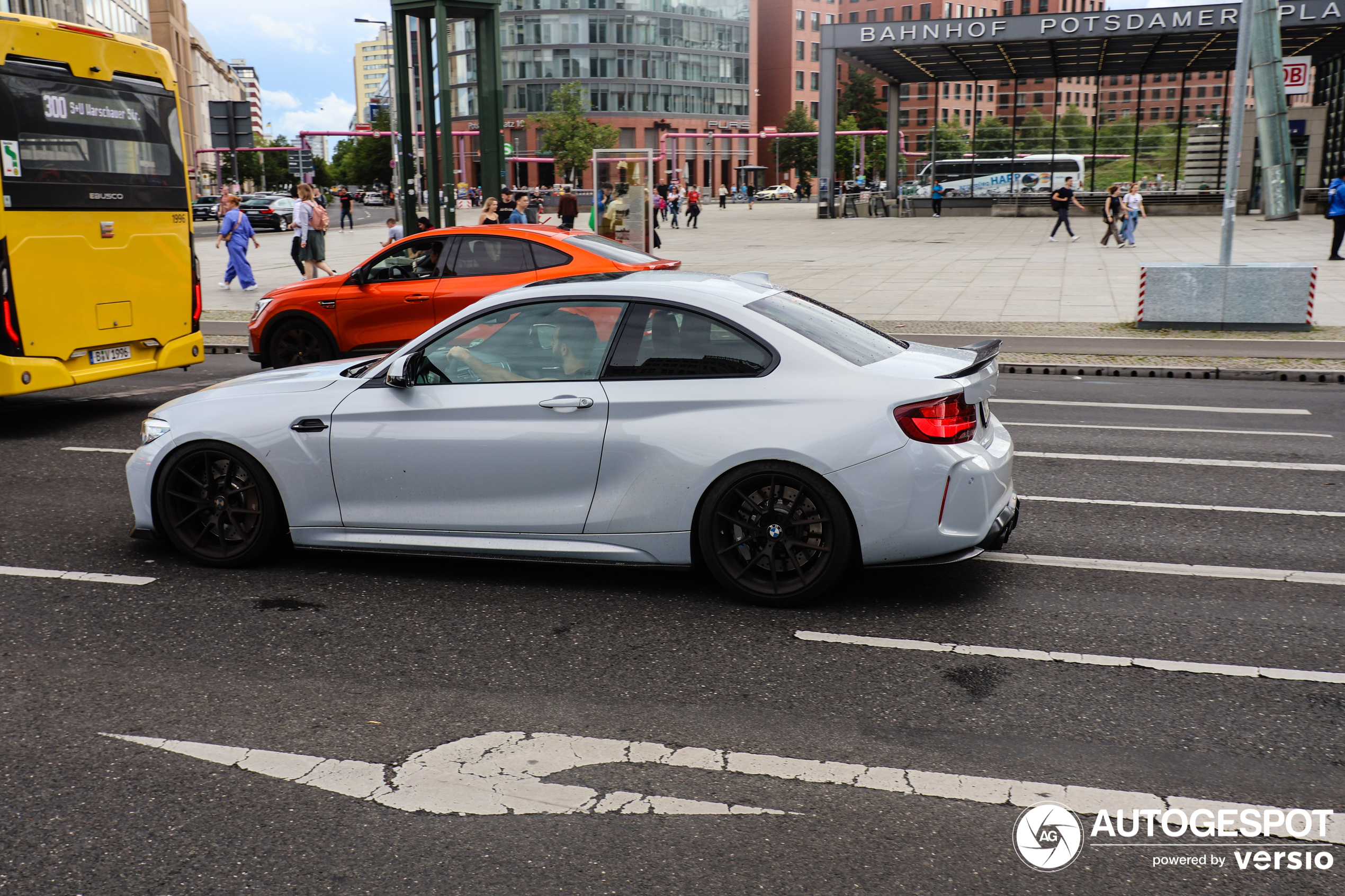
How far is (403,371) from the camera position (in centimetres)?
552

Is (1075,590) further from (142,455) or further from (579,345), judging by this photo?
(142,455)

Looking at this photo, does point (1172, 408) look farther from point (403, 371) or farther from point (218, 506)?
point (218, 506)

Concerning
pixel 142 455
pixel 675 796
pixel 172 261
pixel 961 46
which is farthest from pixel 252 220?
pixel 675 796

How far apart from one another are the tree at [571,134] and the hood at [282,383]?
3695 inches

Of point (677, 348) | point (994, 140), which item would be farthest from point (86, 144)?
point (994, 140)

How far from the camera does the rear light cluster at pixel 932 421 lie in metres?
4.91

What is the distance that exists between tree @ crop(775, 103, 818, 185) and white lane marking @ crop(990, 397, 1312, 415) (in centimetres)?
12195

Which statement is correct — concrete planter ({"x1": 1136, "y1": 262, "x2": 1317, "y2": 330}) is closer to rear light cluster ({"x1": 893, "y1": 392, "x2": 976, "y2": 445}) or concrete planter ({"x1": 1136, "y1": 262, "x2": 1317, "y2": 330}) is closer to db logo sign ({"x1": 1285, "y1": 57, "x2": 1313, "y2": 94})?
rear light cluster ({"x1": 893, "y1": 392, "x2": 976, "y2": 445})

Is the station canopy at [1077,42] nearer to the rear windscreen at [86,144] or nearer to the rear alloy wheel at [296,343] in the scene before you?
the rear alloy wheel at [296,343]

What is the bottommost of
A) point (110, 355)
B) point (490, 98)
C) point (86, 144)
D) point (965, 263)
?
point (965, 263)

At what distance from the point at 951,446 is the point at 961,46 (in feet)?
145

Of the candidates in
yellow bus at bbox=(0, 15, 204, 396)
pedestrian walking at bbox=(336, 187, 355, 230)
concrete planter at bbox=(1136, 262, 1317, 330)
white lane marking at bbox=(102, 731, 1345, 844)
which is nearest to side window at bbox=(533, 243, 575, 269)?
yellow bus at bbox=(0, 15, 204, 396)

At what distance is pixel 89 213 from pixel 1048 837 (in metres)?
9.11

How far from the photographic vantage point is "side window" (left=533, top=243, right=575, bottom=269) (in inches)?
460
